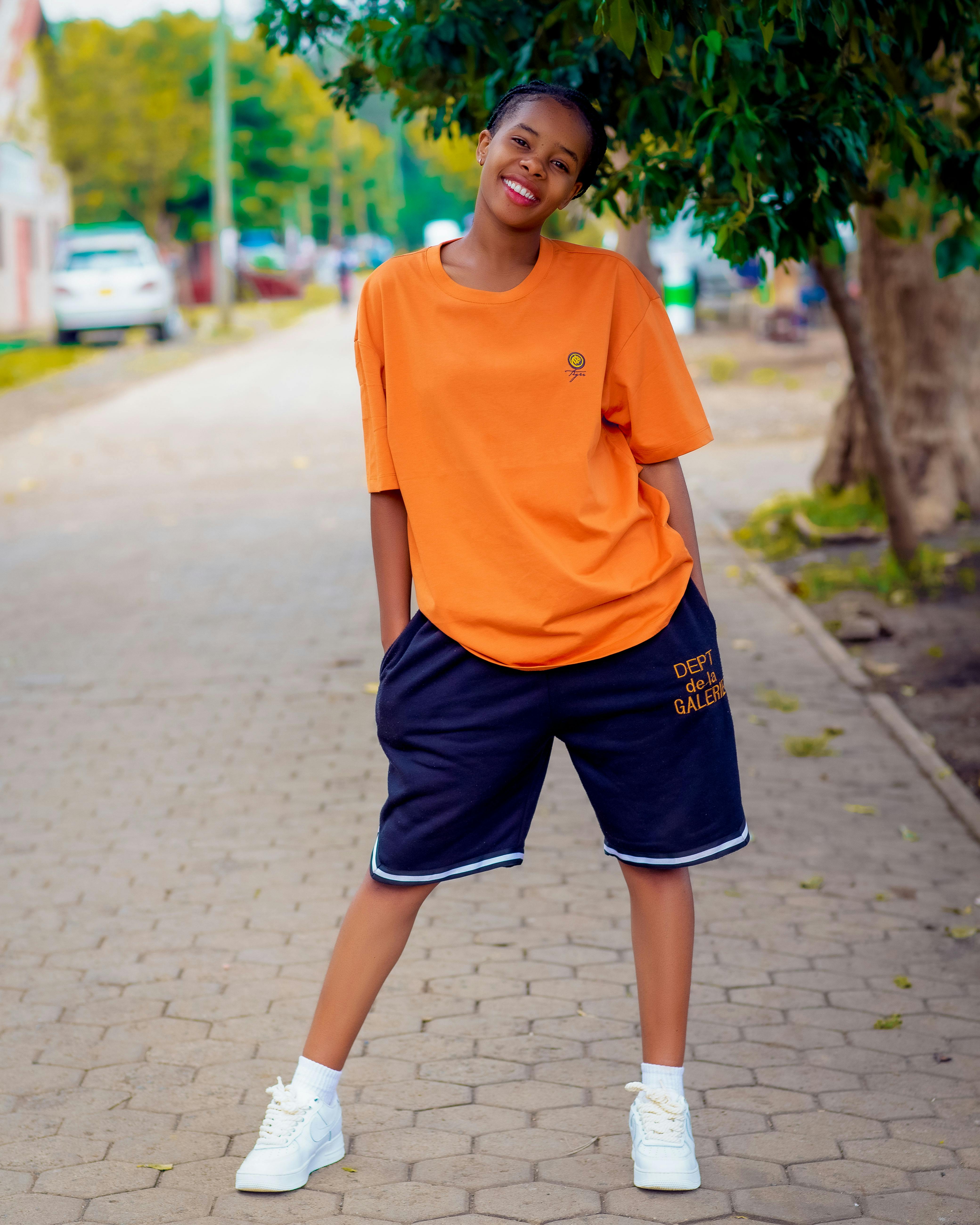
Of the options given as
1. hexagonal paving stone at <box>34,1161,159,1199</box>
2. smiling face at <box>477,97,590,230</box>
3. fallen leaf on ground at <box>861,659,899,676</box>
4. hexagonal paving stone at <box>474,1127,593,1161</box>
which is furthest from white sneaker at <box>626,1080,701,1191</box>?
fallen leaf on ground at <box>861,659,899,676</box>

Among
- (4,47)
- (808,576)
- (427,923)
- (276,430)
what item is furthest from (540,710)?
(4,47)

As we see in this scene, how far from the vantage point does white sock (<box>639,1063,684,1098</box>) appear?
284 centimetres

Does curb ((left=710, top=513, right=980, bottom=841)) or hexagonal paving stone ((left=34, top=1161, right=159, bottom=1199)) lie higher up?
hexagonal paving stone ((left=34, top=1161, right=159, bottom=1199))

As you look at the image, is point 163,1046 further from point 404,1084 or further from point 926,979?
point 926,979

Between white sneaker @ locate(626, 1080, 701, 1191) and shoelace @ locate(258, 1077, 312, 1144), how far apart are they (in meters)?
0.61

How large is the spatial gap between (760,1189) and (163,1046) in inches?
55.1

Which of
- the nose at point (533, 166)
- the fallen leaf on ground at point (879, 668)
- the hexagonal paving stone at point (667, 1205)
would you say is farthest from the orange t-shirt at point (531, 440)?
the fallen leaf on ground at point (879, 668)

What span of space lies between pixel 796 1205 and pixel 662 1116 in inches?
11.5

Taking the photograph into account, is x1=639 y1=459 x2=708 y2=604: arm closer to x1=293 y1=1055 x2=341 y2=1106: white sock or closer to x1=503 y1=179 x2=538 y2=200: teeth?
x1=503 y1=179 x2=538 y2=200: teeth

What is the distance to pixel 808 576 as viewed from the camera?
340 inches

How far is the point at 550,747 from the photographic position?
9.08 feet

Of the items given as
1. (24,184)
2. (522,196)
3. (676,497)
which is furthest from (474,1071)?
(24,184)

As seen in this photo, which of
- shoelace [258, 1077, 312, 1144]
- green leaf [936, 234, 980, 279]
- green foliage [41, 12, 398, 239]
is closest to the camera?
shoelace [258, 1077, 312, 1144]

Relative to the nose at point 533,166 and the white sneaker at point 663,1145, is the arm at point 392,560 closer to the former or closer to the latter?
the nose at point 533,166
